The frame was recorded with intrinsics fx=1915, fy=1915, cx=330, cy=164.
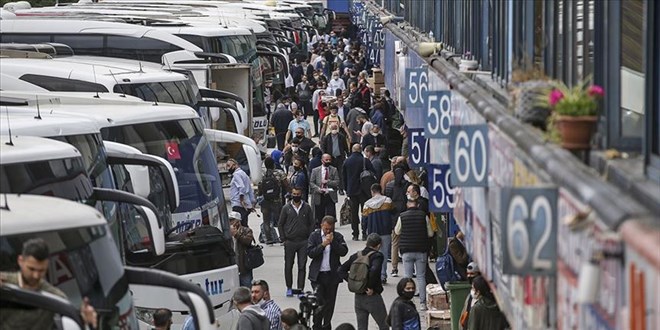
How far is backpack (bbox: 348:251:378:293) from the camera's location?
19656 mm

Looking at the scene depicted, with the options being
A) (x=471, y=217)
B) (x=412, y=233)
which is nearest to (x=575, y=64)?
(x=471, y=217)

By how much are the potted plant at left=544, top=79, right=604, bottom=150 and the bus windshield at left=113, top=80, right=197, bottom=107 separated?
14.6 meters

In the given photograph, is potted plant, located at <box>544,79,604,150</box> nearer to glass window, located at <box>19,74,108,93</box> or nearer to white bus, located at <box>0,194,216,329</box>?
white bus, located at <box>0,194,216,329</box>

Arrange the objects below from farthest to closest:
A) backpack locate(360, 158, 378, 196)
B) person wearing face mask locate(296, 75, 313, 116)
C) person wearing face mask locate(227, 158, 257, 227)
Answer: person wearing face mask locate(296, 75, 313, 116) < backpack locate(360, 158, 378, 196) < person wearing face mask locate(227, 158, 257, 227)

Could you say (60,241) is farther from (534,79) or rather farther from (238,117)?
(238,117)

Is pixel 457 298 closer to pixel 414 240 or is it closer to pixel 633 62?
pixel 414 240

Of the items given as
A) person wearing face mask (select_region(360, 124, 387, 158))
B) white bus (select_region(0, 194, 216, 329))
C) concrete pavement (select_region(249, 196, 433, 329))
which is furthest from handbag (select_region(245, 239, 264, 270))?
person wearing face mask (select_region(360, 124, 387, 158))

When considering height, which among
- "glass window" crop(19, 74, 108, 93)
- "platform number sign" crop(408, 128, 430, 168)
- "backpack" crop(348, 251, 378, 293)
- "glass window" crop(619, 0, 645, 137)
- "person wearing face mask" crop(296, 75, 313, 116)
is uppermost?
"glass window" crop(619, 0, 645, 137)

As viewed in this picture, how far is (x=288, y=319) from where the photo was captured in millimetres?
16250

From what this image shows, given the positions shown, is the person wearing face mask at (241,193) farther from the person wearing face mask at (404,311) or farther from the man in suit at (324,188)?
the person wearing face mask at (404,311)

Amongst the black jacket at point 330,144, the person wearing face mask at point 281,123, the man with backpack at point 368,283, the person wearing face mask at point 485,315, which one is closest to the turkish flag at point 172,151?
the man with backpack at point 368,283

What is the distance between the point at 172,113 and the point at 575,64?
876 cm

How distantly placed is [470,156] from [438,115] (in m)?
4.04

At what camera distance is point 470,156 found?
12.6 meters
